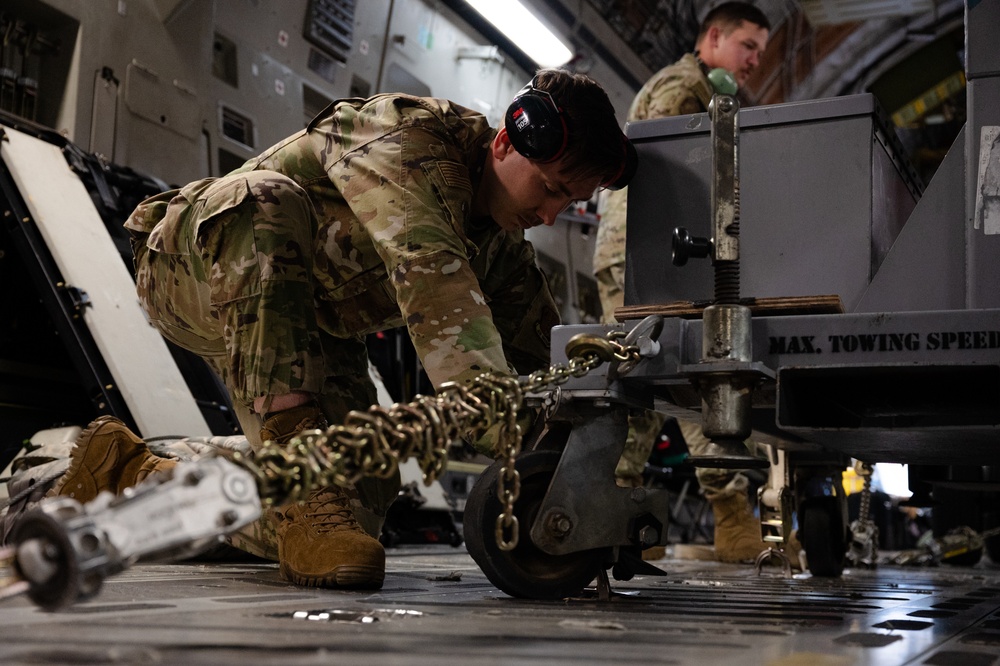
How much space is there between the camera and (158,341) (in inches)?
135

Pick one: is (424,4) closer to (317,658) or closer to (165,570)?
(165,570)

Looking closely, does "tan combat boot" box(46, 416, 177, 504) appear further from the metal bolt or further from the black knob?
the black knob

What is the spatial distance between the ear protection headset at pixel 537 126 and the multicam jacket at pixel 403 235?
175mm

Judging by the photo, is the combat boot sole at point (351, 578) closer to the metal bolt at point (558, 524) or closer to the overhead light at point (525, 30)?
the metal bolt at point (558, 524)

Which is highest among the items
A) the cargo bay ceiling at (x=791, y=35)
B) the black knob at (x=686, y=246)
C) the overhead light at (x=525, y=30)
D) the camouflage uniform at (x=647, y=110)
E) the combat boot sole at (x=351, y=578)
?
the cargo bay ceiling at (x=791, y=35)

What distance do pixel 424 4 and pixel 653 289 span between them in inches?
161

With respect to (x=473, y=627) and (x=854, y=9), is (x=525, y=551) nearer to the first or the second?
(x=473, y=627)

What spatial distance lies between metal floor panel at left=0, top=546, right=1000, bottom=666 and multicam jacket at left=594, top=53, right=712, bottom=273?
5.81 ft

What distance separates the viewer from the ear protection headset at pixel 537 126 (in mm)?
1738

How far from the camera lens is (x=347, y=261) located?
2.17m

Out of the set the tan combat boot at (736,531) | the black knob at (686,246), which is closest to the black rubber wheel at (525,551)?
the black knob at (686,246)

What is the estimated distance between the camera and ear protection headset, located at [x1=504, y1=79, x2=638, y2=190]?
68.4 inches

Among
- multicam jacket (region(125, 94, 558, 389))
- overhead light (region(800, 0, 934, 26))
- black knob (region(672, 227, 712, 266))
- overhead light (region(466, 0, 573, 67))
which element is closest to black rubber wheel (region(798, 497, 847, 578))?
multicam jacket (region(125, 94, 558, 389))

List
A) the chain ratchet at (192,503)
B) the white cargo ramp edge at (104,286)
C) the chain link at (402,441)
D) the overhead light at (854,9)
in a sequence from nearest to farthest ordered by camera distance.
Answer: the chain ratchet at (192,503) < the chain link at (402,441) < the white cargo ramp edge at (104,286) < the overhead light at (854,9)
